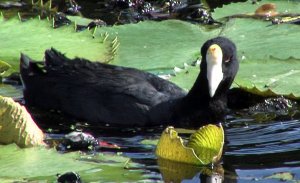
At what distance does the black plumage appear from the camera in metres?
5.89

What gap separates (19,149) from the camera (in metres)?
4.43

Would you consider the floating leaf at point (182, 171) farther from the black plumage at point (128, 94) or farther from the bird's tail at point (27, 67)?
the bird's tail at point (27, 67)

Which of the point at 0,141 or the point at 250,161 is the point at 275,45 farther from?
the point at 0,141

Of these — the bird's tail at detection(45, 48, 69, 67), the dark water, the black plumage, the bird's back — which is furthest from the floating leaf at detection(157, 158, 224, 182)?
the bird's tail at detection(45, 48, 69, 67)

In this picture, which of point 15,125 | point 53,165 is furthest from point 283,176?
point 15,125

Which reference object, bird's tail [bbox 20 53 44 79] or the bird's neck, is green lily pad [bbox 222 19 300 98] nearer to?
the bird's neck

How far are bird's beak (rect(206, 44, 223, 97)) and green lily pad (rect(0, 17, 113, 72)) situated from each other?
85cm

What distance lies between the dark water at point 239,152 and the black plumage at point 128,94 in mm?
143

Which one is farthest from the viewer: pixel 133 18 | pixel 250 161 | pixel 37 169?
pixel 133 18

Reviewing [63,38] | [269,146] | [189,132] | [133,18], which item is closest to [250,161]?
[269,146]

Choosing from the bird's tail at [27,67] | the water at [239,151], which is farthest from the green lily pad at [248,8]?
the bird's tail at [27,67]

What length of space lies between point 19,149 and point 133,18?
3.62m

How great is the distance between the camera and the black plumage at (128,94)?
5886 mm

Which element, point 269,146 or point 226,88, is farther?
point 226,88
